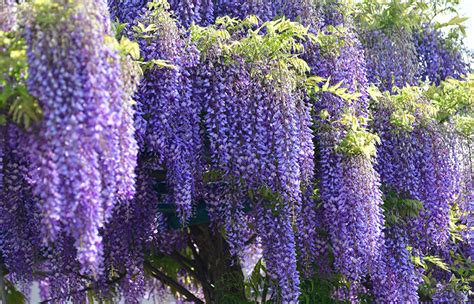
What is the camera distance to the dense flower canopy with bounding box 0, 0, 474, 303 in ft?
16.6

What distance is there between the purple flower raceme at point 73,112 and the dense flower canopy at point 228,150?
10 millimetres

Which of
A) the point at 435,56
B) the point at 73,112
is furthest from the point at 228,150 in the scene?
the point at 435,56

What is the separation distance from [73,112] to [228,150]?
5.99ft

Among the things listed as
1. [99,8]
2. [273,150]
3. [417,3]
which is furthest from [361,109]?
[99,8]

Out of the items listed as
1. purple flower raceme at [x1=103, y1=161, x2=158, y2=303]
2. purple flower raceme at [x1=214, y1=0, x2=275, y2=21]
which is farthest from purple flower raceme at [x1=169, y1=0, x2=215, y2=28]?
purple flower raceme at [x1=103, y1=161, x2=158, y2=303]

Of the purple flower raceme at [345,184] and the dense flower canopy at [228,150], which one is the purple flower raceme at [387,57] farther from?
the purple flower raceme at [345,184]

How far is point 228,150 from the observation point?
6609 mm

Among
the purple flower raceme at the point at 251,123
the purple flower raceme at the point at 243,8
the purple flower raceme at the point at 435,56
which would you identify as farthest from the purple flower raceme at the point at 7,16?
the purple flower raceme at the point at 435,56

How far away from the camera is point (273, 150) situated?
6.62m

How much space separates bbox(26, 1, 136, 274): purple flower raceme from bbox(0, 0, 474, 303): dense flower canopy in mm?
10

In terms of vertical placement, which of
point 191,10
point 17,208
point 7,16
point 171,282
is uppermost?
point 191,10

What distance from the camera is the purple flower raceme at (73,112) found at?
16.2ft

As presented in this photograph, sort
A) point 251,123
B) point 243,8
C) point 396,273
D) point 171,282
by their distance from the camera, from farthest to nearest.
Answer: point 171,282
point 396,273
point 243,8
point 251,123

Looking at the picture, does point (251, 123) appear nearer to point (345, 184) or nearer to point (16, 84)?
point (345, 184)
